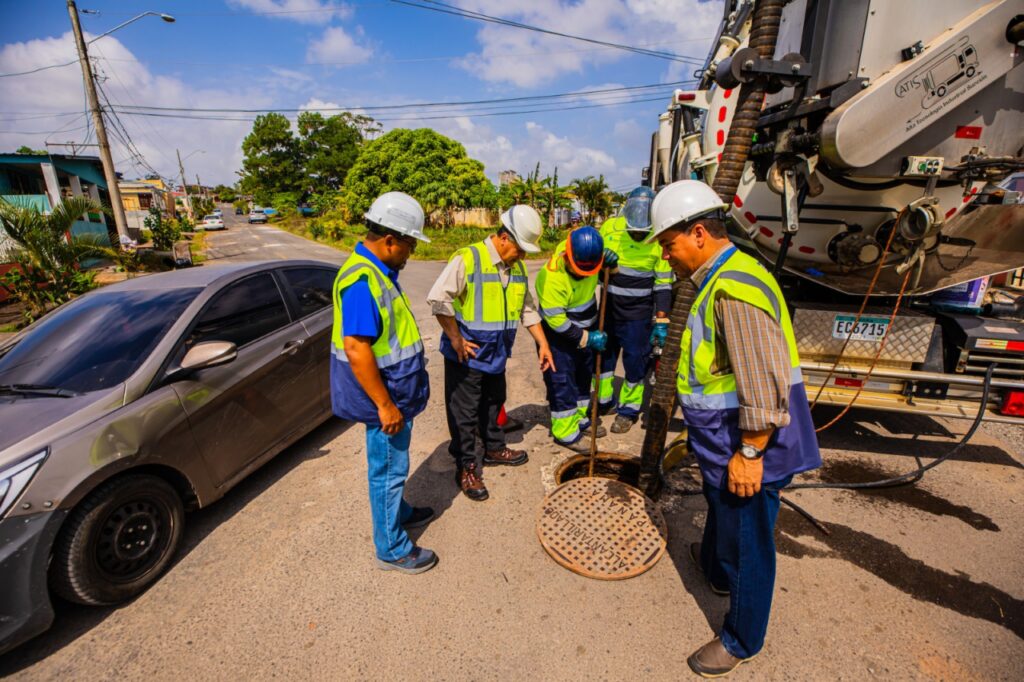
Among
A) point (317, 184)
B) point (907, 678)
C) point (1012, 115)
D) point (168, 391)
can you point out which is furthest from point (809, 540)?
point (317, 184)

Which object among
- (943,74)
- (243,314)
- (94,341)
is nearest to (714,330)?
(943,74)

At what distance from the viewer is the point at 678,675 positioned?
1970 millimetres

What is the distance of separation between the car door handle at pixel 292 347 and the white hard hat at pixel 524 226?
1833mm

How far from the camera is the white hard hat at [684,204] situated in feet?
5.90

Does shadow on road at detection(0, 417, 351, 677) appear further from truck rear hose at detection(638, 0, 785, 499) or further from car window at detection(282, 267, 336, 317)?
truck rear hose at detection(638, 0, 785, 499)

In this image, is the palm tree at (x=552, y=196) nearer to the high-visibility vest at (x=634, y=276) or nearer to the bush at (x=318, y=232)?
the bush at (x=318, y=232)

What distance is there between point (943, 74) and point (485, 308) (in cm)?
308

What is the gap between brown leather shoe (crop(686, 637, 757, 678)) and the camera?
1946 mm

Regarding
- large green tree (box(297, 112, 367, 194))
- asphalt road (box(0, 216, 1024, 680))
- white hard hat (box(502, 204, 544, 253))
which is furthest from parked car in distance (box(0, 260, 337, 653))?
large green tree (box(297, 112, 367, 194))

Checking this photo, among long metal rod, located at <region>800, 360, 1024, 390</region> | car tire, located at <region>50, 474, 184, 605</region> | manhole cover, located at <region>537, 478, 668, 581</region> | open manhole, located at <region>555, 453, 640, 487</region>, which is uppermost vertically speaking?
long metal rod, located at <region>800, 360, 1024, 390</region>

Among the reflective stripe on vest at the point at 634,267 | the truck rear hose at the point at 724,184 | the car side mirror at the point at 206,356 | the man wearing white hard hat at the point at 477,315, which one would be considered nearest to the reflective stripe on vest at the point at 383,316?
the man wearing white hard hat at the point at 477,315

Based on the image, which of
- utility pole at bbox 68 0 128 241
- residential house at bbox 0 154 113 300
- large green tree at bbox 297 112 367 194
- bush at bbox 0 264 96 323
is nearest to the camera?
bush at bbox 0 264 96 323

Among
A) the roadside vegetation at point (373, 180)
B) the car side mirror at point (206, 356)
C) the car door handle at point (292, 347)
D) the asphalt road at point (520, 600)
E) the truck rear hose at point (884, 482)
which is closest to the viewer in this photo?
the asphalt road at point (520, 600)

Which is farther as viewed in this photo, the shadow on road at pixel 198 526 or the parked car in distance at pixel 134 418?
the shadow on road at pixel 198 526
